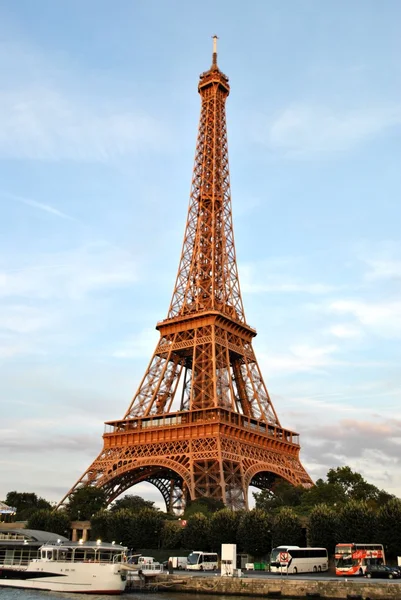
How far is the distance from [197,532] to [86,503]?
15.5m

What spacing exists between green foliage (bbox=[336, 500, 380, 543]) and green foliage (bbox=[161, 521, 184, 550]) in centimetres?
1456

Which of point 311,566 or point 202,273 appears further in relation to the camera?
point 202,273

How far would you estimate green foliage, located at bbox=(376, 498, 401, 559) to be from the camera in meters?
44.4

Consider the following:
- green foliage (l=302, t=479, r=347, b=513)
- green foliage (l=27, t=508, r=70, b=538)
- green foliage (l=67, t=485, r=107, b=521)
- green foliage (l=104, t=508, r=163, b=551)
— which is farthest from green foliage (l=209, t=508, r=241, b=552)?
green foliage (l=27, t=508, r=70, b=538)

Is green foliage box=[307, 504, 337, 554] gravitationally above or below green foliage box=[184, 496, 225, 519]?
below

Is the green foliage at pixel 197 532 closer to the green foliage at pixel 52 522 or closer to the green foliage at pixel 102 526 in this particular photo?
the green foliage at pixel 102 526

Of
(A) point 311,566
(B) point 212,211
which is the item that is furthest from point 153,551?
(B) point 212,211

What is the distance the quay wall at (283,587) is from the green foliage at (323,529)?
1067 cm

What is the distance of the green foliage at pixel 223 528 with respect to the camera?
50281 mm

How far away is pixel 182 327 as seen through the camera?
76625 millimetres

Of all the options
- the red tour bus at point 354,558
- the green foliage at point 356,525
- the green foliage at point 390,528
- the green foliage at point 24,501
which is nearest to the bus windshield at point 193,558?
the green foliage at point 356,525

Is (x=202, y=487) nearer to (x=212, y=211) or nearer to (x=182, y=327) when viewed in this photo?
(x=182, y=327)

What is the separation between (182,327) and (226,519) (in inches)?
1196

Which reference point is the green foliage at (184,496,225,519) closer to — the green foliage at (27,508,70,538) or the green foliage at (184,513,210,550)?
the green foliage at (184,513,210,550)
